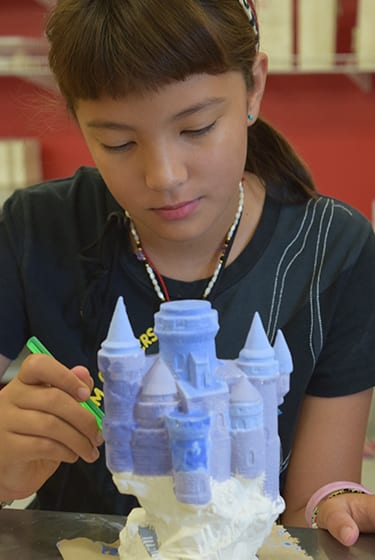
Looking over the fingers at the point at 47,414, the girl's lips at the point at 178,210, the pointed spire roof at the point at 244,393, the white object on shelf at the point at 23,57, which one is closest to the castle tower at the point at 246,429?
the pointed spire roof at the point at 244,393

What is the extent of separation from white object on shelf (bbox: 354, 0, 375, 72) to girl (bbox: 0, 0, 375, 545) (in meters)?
1.20

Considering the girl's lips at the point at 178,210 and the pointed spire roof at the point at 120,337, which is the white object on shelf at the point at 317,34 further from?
the pointed spire roof at the point at 120,337

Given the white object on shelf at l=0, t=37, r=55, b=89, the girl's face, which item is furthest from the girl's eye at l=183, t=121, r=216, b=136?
the white object on shelf at l=0, t=37, r=55, b=89

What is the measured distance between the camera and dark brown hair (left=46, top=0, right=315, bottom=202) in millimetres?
788

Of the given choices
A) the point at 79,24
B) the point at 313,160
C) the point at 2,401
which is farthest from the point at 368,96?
the point at 2,401

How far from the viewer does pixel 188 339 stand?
65cm

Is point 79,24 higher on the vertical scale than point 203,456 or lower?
higher

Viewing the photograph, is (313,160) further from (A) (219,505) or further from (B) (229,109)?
(A) (219,505)

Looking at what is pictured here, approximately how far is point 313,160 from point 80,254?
1.61m

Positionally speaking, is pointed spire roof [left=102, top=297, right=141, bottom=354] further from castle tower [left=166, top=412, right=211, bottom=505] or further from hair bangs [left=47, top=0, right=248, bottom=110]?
hair bangs [left=47, top=0, right=248, bottom=110]

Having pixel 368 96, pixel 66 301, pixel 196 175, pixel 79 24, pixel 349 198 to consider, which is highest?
pixel 79 24

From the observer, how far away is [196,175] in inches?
34.1

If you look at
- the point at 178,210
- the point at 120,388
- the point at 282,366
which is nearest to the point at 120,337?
the point at 120,388

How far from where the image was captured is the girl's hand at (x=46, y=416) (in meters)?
0.77
